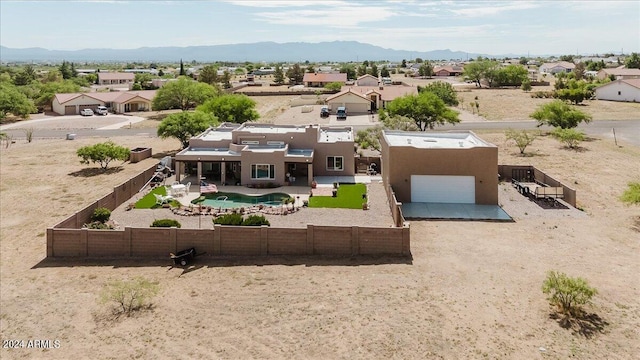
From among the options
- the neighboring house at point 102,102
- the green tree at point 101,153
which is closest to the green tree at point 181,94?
the neighboring house at point 102,102

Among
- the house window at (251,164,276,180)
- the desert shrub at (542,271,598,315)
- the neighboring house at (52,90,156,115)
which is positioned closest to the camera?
the desert shrub at (542,271,598,315)

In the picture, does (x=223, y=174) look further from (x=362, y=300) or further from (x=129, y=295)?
(x=362, y=300)

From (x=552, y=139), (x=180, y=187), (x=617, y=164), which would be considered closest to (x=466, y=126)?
(x=552, y=139)

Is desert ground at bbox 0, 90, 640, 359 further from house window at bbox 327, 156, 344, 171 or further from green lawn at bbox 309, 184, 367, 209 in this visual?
house window at bbox 327, 156, 344, 171

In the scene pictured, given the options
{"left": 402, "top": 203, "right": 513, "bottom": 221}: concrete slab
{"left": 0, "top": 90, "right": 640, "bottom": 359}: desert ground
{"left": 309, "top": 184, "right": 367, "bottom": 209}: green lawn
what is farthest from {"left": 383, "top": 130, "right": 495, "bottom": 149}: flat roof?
{"left": 0, "top": 90, "right": 640, "bottom": 359}: desert ground

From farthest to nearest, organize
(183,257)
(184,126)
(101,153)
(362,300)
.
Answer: (184,126) < (101,153) < (183,257) < (362,300)

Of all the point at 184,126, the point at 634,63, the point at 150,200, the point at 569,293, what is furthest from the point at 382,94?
the point at 634,63

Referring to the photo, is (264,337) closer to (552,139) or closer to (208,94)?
(552,139)
